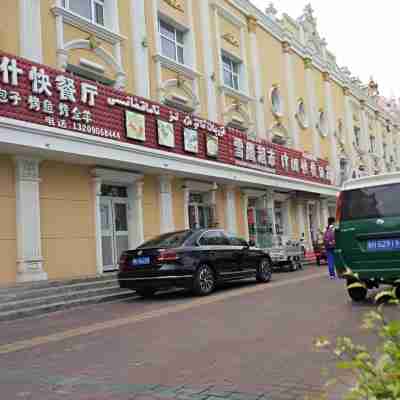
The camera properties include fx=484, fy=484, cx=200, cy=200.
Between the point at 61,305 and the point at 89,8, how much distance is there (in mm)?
9778

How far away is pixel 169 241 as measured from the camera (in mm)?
11195

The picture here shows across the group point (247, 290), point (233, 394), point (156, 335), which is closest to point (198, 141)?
point (247, 290)

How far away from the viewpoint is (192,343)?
238 inches

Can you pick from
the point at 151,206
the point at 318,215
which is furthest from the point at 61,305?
the point at 318,215

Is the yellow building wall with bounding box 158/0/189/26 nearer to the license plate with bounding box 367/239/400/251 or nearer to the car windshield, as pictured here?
the car windshield

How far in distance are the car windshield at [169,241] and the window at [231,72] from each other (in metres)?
12.3

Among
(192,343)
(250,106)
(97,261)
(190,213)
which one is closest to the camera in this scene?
(192,343)

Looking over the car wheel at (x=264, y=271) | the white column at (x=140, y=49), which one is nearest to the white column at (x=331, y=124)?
the white column at (x=140, y=49)

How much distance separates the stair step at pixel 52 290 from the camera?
9.73 meters

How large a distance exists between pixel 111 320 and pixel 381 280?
184 inches

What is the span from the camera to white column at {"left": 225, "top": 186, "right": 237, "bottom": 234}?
19969mm

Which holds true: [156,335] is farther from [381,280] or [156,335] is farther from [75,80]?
[75,80]

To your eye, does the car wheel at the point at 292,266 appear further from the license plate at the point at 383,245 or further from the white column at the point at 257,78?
the license plate at the point at 383,245

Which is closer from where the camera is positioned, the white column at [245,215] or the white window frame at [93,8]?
the white window frame at [93,8]
